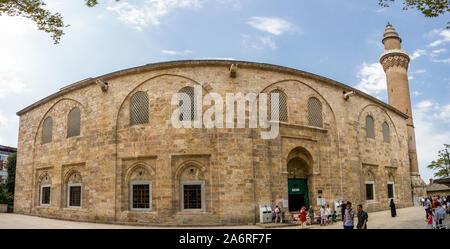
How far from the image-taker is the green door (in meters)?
16.8

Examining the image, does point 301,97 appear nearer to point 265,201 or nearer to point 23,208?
point 265,201

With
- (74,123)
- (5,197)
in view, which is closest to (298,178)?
(74,123)

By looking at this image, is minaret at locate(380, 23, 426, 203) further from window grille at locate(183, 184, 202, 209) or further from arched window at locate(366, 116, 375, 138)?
window grille at locate(183, 184, 202, 209)

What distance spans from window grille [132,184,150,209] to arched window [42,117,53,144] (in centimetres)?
803

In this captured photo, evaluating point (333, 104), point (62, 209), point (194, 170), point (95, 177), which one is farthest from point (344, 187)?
point (62, 209)

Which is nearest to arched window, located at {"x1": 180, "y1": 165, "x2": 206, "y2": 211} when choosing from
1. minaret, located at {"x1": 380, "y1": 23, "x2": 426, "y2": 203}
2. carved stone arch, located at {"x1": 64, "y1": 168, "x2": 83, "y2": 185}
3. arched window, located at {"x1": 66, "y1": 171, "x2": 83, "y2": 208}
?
arched window, located at {"x1": 66, "y1": 171, "x2": 83, "y2": 208}

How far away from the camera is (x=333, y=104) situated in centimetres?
1881

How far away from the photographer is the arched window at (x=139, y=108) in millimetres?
16125

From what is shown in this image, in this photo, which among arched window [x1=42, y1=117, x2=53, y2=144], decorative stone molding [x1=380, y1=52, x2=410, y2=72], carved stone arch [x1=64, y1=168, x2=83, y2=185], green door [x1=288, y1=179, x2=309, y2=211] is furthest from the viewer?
decorative stone molding [x1=380, y1=52, x2=410, y2=72]

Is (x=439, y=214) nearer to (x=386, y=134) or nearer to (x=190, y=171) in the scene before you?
(x=190, y=171)

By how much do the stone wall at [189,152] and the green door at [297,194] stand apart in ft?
1.21

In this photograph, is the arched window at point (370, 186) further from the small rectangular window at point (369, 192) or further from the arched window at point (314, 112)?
the arched window at point (314, 112)

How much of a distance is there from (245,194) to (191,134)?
147 inches

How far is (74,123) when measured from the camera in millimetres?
18391
